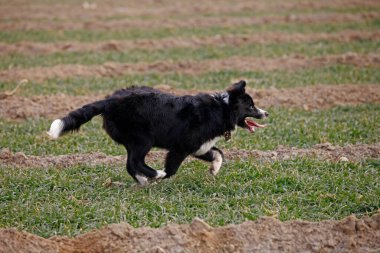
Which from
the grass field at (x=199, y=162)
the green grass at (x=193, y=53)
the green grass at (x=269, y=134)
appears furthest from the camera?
the green grass at (x=193, y=53)

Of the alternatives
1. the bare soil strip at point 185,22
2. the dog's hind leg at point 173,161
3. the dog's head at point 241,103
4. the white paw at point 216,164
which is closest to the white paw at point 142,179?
the dog's hind leg at point 173,161

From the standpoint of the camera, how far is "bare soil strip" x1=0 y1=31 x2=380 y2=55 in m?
17.6

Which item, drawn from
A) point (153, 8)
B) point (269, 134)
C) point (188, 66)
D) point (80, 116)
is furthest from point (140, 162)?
point (153, 8)

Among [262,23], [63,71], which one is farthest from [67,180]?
[262,23]

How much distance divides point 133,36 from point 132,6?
280 inches

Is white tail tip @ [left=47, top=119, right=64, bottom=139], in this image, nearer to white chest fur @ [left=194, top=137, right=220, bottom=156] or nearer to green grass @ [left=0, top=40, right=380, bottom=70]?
white chest fur @ [left=194, top=137, right=220, bottom=156]

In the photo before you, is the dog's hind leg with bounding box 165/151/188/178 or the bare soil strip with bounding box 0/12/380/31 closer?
the dog's hind leg with bounding box 165/151/188/178

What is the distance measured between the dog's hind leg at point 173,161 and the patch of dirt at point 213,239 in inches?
61.8

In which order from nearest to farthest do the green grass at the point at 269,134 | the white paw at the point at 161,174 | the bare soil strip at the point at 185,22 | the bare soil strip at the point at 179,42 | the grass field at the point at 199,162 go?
the grass field at the point at 199,162, the white paw at the point at 161,174, the green grass at the point at 269,134, the bare soil strip at the point at 179,42, the bare soil strip at the point at 185,22

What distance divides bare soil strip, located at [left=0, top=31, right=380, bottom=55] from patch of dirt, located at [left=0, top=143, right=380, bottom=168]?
8.67 meters

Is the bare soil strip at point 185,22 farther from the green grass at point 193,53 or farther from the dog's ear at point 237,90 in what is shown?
the dog's ear at point 237,90

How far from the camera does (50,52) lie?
17.3m

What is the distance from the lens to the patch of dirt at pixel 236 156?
8891 millimetres

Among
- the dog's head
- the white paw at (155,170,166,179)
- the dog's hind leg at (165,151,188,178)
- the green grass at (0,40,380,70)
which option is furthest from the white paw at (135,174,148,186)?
the green grass at (0,40,380,70)
